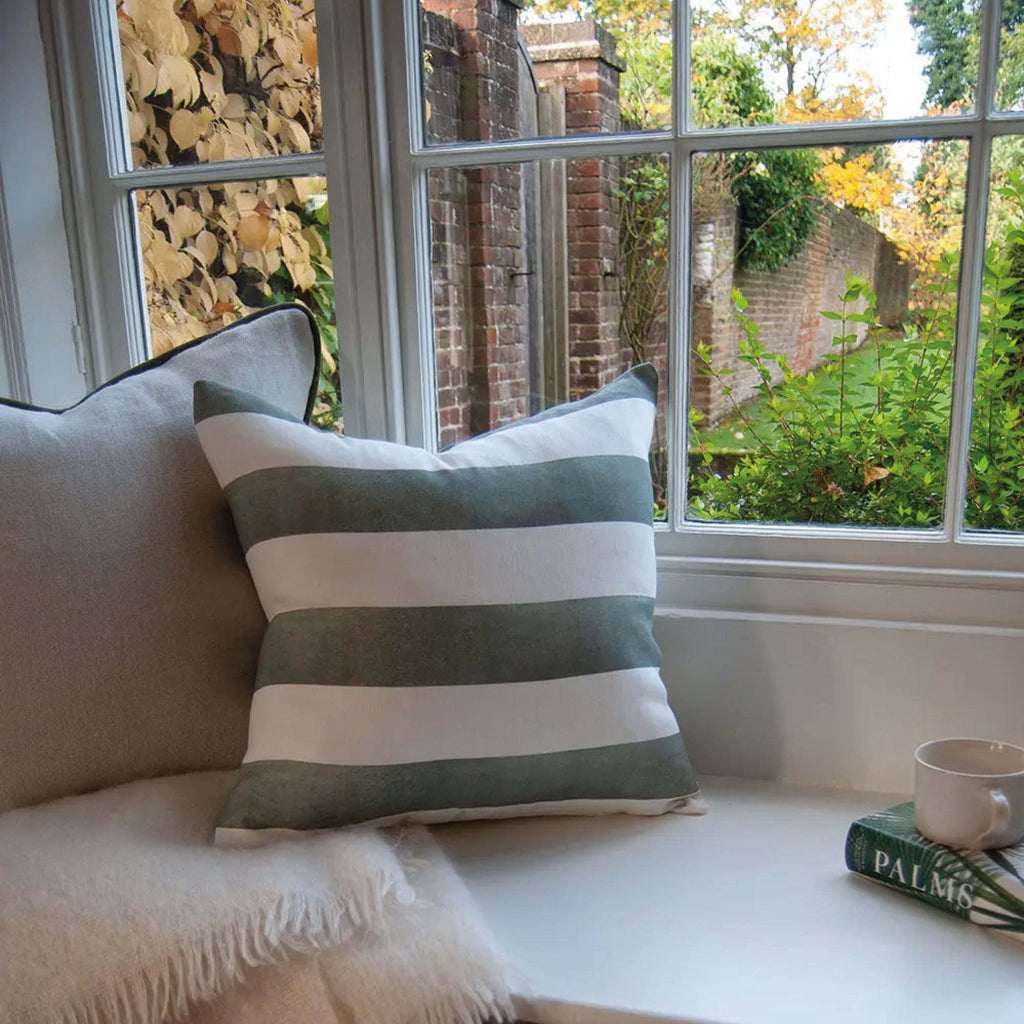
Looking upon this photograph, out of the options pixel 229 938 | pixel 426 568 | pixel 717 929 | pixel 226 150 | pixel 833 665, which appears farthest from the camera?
pixel 226 150

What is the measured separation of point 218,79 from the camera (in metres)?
1.45

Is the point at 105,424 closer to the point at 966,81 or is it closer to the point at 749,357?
the point at 749,357

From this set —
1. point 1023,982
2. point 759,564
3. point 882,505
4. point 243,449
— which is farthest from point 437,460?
point 1023,982

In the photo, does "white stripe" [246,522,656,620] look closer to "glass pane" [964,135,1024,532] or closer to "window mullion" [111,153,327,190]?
"glass pane" [964,135,1024,532]

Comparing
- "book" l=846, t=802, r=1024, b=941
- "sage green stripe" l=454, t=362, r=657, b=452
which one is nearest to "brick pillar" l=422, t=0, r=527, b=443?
"sage green stripe" l=454, t=362, r=657, b=452

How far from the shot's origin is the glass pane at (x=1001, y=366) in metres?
1.13

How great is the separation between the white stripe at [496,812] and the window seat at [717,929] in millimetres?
20

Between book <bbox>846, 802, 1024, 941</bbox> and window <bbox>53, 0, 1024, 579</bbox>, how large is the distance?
1.18ft

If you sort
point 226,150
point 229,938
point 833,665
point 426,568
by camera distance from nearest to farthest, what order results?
point 229,938 → point 426,568 → point 833,665 → point 226,150

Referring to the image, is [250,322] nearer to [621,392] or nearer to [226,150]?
[226,150]

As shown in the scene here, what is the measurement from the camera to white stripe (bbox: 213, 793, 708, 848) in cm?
92

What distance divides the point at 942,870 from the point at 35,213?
154 centimetres

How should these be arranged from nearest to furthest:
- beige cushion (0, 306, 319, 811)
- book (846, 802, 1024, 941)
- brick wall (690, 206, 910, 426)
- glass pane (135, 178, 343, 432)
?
book (846, 802, 1024, 941) → beige cushion (0, 306, 319, 811) → brick wall (690, 206, 910, 426) → glass pane (135, 178, 343, 432)

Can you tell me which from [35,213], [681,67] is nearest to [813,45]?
[681,67]
